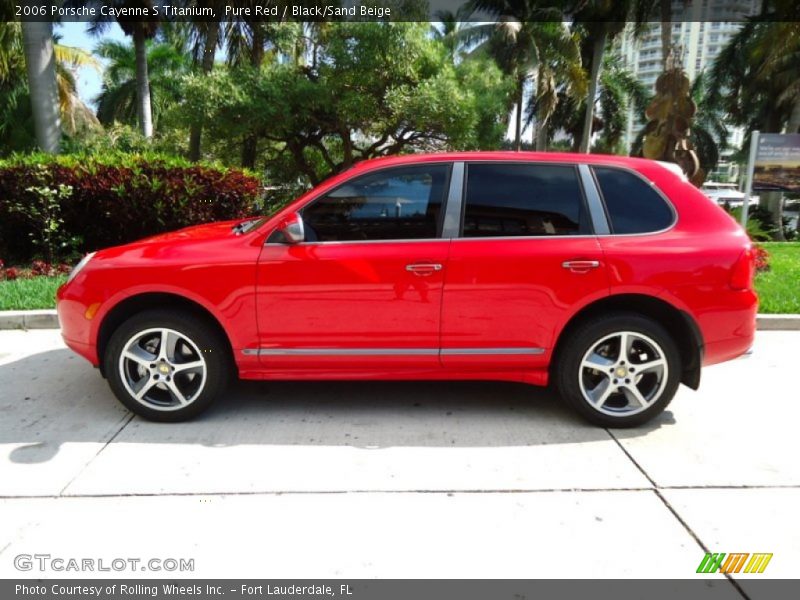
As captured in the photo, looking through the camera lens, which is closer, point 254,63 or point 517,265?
point 517,265

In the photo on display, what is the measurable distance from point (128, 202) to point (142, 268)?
193 inches

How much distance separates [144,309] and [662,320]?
330 centimetres

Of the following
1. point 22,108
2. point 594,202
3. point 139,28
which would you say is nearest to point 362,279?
point 594,202

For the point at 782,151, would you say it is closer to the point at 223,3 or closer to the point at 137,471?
the point at 137,471

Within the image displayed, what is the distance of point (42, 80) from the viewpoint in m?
9.99

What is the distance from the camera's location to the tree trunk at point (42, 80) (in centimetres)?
980

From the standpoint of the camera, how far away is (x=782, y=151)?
30.8ft

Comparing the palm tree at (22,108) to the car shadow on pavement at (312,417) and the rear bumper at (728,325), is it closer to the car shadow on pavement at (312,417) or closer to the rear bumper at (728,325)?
the car shadow on pavement at (312,417)

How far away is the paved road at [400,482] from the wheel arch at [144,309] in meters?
0.54

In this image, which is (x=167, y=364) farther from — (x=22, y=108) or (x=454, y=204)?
(x=22, y=108)

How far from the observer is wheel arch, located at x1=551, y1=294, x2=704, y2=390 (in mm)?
3586

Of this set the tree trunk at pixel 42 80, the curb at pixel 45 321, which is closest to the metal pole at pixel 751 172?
the curb at pixel 45 321

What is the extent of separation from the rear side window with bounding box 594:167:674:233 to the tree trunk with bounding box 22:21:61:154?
32.6ft
